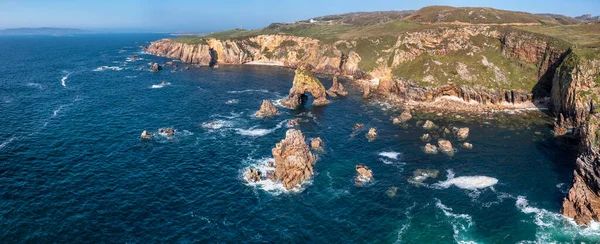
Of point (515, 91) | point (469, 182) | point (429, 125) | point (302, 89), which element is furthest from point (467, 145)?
point (302, 89)

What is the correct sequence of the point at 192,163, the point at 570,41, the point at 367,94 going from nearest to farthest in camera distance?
the point at 192,163 < the point at 570,41 < the point at 367,94

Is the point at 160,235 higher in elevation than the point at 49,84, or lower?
lower

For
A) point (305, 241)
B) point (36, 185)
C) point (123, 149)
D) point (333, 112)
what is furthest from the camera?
point (333, 112)

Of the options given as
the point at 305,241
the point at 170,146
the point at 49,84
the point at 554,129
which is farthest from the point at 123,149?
the point at 554,129

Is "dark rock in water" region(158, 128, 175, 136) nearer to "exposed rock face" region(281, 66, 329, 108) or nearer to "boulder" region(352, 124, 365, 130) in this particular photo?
"exposed rock face" region(281, 66, 329, 108)

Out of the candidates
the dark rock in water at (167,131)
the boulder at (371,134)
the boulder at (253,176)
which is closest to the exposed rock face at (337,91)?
the boulder at (371,134)

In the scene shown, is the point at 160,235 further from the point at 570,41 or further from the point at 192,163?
the point at 570,41

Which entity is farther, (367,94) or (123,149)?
(367,94)
